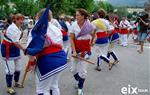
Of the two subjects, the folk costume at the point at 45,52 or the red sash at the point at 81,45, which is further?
the red sash at the point at 81,45

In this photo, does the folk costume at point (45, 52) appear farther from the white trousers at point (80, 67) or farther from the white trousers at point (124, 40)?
the white trousers at point (124, 40)

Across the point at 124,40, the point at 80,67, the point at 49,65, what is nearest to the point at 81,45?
the point at 80,67

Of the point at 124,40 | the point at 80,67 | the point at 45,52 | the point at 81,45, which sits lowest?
the point at 124,40

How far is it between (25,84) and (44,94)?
10.8 ft

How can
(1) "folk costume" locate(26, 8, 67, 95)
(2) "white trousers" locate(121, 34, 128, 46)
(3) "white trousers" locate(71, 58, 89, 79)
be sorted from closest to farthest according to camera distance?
1. (1) "folk costume" locate(26, 8, 67, 95)
2. (3) "white trousers" locate(71, 58, 89, 79)
3. (2) "white trousers" locate(121, 34, 128, 46)

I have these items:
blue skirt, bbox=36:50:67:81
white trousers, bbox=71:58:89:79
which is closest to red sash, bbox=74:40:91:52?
white trousers, bbox=71:58:89:79

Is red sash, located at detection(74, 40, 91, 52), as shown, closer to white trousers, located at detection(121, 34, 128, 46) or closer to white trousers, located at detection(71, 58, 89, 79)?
white trousers, located at detection(71, 58, 89, 79)

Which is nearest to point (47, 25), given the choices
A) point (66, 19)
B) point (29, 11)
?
point (66, 19)

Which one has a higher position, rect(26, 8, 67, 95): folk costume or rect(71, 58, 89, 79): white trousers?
rect(26, 8, 67, 95): folk costume

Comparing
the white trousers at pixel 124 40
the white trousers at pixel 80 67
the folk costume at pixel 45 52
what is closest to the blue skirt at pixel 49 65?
the folk costume at pixel 45 52

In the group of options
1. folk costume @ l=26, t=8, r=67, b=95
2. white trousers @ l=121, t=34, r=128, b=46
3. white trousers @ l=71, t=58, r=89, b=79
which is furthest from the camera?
white trousers @ l=121, t=34, r=128, b=46

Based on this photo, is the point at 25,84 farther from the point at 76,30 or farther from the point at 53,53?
the point at 53,53

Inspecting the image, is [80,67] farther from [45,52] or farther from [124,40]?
[124,40]

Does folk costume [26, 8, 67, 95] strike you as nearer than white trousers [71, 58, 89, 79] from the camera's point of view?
Yes
